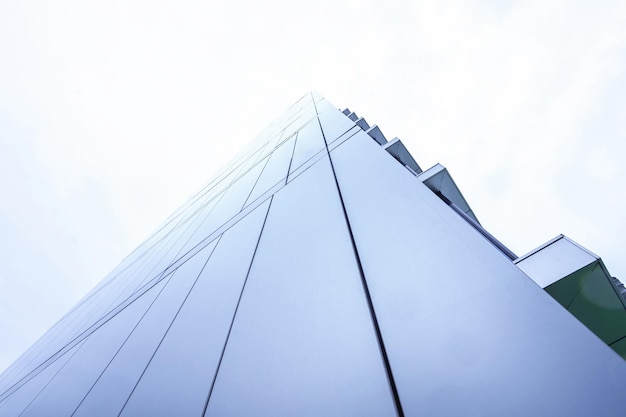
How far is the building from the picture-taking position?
41.4 inches

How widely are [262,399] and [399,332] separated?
86 centimetres

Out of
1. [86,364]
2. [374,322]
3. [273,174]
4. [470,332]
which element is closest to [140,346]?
[86,364]

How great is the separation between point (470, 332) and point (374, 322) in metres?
0.44

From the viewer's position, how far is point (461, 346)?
3.95 feet

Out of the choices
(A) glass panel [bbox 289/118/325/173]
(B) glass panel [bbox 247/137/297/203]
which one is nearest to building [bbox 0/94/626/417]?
(A) glass panel [bbox 289/118/325/173]

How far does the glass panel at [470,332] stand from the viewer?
3.09 feet

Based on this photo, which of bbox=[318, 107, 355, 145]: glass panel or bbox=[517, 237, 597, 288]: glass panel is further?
bbox=[318, 107, 355, 145]: glass panel

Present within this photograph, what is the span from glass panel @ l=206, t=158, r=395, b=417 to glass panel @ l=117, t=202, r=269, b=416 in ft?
0.65

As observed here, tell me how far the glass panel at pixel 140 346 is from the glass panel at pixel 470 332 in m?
2.72

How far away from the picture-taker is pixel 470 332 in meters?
1.22

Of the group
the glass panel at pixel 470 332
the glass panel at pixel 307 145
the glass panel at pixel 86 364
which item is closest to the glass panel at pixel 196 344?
the glass panel at pixel 86 364

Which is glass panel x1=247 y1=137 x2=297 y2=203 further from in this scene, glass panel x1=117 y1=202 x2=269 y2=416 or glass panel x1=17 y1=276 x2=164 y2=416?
glass panel x1=17 y1=276 x2=164 y2=416

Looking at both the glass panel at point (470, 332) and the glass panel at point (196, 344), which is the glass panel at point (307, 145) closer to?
the glass panel at point (196, 344)

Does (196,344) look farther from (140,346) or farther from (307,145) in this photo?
(307,145)
